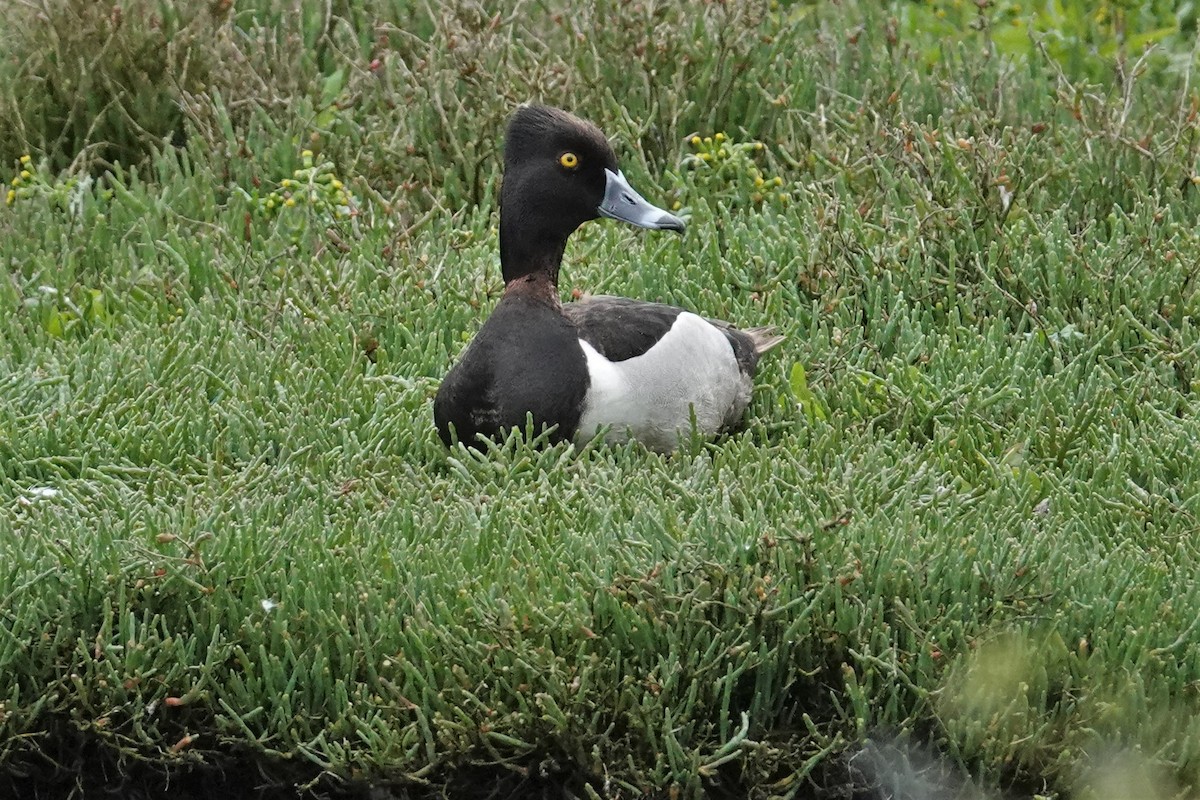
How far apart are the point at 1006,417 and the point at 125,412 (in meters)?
2.46

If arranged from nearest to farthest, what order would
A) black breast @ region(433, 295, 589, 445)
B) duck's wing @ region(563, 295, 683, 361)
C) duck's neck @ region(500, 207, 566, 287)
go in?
black breast @ region(433, 295, 589, 445) → duck's wing @ region(563, 295, 683, 361) → duck's neck @ region(500, 207, 566, 287)

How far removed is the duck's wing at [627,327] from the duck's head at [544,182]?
0.17 metres

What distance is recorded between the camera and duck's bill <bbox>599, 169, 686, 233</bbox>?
503 cm

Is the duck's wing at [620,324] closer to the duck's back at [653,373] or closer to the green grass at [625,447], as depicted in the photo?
the duck's back at [653,373]

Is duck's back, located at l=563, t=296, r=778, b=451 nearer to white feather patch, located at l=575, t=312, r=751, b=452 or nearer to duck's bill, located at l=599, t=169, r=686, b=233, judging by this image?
white feather patch, located at l=575, t=312, r=751, b=452

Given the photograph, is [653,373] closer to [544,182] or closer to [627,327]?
[627,327]

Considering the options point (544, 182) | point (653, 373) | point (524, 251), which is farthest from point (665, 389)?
point (544, 182)

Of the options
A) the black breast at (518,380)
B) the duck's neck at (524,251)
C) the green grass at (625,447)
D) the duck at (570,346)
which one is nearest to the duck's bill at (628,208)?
the duck at (570,346)

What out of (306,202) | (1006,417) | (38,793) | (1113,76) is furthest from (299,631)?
(1113,76)

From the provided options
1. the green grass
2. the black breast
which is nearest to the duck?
the black breast

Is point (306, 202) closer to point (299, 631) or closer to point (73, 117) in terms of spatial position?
point (73, 117)

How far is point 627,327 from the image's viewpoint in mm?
4887

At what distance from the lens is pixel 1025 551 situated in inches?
156

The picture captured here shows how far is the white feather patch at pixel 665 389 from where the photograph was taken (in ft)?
15.5
